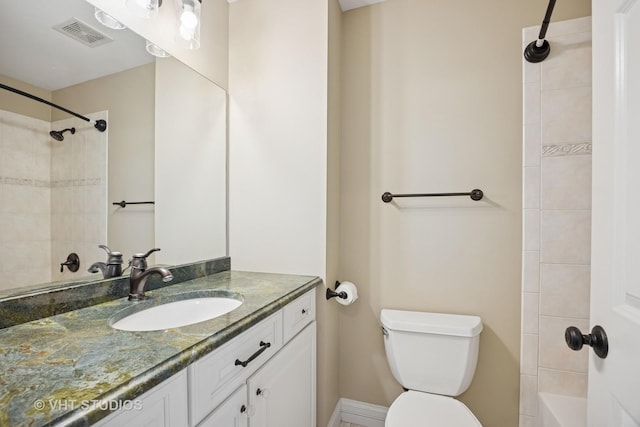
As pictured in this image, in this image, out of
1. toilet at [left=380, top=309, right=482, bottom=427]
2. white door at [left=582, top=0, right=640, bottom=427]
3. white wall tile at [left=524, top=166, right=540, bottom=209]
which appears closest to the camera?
white door at [left=582, top=0, right=640, bottom=427]

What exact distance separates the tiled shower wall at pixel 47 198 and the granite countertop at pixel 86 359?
181 millimetres

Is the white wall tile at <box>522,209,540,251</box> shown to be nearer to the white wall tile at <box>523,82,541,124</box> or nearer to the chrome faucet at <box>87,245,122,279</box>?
the white wall tile at <box>523,82,541,124</box>

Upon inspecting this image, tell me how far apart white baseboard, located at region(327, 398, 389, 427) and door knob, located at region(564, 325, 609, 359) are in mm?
1306

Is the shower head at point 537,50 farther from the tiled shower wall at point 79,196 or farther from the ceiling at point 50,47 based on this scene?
the tiled shower wall at point 79,196

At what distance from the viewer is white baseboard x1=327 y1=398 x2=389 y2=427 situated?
175cm

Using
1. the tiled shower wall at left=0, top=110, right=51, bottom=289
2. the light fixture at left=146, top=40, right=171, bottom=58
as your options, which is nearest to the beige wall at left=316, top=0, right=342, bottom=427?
the light fixture at left=146, top=40, right=171, bottom=58

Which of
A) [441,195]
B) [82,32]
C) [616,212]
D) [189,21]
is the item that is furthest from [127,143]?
[616,212]

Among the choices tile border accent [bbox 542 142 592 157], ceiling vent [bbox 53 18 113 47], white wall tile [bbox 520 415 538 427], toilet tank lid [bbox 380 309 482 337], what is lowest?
white wall tile [bbox 520 415 538 427]

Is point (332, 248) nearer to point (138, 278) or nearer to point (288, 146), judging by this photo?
point (288, 146)

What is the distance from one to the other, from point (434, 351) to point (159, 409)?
4.09 ft

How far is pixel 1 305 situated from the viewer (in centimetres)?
83

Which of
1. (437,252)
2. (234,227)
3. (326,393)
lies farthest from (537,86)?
(326,393)

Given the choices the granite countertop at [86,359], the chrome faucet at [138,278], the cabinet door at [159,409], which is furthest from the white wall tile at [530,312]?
the chrome faucet at [138,278]

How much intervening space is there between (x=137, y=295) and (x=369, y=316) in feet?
4.05
